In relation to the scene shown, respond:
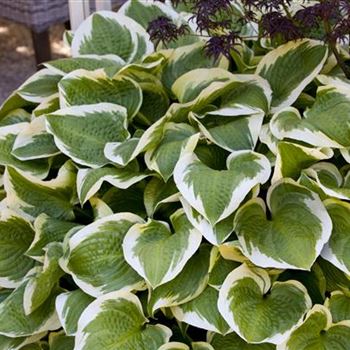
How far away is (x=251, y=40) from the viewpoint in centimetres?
127

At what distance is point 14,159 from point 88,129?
0.49 feet

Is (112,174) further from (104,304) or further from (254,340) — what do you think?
(254,340)

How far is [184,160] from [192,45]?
0.31 meters

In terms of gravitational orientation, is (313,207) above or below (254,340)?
above

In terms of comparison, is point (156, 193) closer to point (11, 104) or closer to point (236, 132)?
point (236, 132)

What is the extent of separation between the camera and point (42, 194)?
3.44ft

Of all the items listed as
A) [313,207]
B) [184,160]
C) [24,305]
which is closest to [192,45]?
[184,160]

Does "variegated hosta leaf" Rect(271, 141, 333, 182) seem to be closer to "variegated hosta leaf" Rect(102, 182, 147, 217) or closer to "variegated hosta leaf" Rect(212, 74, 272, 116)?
"variegated hosta leaf" Rect(212, 74, 272, 116)

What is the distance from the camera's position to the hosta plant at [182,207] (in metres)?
0.88

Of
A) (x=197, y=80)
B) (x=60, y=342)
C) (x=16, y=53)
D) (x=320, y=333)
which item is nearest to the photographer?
(x=320, y=333)

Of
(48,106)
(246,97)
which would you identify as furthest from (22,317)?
(246,97)

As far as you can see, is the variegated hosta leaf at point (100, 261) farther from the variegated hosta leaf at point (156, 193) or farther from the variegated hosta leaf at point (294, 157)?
the variegated hosta leaf at point (294, 157)

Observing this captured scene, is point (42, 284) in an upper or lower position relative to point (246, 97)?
lower

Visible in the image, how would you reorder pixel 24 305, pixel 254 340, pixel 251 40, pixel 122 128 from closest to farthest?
pixel 254 340 < pixel 24 305 < pixel 122 128 < pixel 251 40
